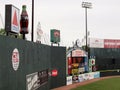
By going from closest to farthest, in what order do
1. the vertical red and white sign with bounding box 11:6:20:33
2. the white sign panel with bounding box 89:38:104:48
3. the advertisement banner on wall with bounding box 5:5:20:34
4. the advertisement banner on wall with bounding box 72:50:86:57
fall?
1. the advertisement banner on wall with bounding box 5:5:20:34
2. the vertical red and white sign with bounding box 11:6:20:33
3. the advertisement banner on wall with bounding box 72:50:86:57
4. the white sign panel with bounding box 89:38:104:48

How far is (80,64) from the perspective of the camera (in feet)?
144

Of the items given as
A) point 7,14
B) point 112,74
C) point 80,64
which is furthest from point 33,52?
point 112,74

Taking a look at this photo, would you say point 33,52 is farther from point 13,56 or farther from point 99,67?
point 99,67

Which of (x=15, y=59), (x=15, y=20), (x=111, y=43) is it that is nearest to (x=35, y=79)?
(x=15, y=20)

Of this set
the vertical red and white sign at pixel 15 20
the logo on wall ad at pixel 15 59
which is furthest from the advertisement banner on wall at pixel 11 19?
the logo on wall ad at pixel 15 59

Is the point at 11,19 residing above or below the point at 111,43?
above

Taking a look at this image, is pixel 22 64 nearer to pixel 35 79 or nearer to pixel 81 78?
pixel 35 79

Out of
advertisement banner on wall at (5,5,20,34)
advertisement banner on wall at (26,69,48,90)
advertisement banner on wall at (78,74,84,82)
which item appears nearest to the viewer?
advertisement banner on wall at (5,5,20,34)

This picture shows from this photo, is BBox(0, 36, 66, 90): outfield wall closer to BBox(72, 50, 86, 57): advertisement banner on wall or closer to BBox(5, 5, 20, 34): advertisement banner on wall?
BBox(5, 5, 20, 34): advertisement banner on wall

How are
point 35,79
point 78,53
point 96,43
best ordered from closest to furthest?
point 35,79, point 78,53, point 96,43

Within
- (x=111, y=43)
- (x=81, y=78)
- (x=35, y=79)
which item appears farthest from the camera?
(x=111, y=43)

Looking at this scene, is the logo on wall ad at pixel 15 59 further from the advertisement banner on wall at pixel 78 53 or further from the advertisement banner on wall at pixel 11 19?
the advertisement banner on wall at pixel 78 53

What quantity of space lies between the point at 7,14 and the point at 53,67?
1577 cm

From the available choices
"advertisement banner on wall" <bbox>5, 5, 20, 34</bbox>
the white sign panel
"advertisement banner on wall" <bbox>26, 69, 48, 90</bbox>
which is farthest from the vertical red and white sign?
the white sign panel
